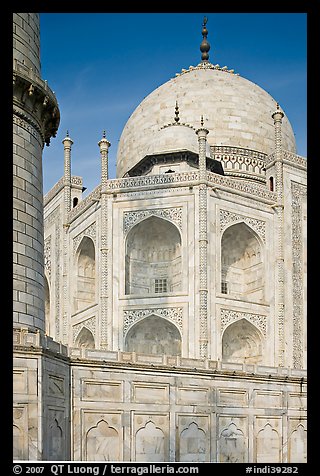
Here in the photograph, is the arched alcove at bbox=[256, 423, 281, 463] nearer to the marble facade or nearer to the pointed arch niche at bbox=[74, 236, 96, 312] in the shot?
the marble facade

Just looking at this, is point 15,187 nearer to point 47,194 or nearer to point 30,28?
point 30,28

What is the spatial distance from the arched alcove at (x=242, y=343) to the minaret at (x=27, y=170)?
633 inches

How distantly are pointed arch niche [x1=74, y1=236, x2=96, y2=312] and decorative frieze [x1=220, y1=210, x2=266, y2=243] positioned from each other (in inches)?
209

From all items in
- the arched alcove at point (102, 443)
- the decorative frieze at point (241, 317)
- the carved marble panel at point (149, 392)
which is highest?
the decorative frieze at point (241, 317)

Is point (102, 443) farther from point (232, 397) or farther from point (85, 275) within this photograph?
point (85, 275)

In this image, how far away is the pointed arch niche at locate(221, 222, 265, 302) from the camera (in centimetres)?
2734

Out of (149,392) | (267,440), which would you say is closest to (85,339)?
(267,440)

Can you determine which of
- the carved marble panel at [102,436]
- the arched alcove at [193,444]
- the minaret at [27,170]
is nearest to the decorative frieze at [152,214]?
the arched alcove at [193,444]

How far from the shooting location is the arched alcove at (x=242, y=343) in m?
26.3

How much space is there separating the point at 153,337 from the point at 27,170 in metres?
16.0

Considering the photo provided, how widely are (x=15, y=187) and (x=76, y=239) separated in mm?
18533

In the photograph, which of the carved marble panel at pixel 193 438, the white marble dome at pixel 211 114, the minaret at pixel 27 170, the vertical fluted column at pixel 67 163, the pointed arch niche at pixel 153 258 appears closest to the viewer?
the minaret at pixel 27 170

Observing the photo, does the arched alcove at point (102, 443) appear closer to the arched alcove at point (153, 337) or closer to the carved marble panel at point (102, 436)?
the carved marble panel at point (102, 436)

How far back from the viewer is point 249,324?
86.1ft
